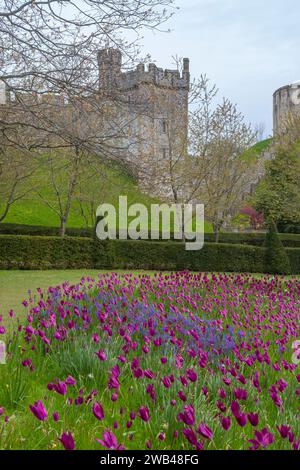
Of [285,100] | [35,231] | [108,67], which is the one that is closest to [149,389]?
[108,67]

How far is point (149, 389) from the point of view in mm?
2990

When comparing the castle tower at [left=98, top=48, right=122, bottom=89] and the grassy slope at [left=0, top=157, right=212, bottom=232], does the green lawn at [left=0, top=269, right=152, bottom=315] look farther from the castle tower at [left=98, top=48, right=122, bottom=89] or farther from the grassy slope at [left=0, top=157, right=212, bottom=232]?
the grassy slope at [left=0, top=157, right=212, bottom=232]

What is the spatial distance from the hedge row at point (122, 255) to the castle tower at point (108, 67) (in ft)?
29.5

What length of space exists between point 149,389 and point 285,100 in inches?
2584

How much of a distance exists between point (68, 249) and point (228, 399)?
14788mm

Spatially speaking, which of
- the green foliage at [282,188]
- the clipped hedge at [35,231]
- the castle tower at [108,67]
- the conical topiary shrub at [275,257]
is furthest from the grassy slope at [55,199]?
the castle tower at [108,67]

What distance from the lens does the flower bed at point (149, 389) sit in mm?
2598

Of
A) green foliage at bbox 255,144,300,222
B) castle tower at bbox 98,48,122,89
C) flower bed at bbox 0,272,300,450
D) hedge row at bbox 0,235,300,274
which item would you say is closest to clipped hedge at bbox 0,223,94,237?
hedge row at bbox 0,235,300,274

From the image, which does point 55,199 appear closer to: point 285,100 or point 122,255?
point 122,255

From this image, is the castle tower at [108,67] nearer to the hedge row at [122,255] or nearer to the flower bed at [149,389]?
the flower bed at [149,389]

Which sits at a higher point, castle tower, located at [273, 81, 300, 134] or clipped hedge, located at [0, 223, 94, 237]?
castle tower, located at [273, 81, 300, 134]

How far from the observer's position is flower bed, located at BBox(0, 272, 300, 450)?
102 inches

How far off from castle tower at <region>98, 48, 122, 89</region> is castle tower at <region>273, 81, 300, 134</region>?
51139mm

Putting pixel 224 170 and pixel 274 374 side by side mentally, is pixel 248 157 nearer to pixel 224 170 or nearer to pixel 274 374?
pixel 224 170
